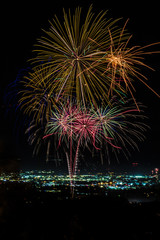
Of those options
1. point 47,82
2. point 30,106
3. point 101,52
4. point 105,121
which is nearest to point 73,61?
point 101,52

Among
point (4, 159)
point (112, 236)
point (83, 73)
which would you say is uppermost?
point (83, 73)

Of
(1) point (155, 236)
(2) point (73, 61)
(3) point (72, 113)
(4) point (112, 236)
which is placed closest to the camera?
(1) point (155, 236)

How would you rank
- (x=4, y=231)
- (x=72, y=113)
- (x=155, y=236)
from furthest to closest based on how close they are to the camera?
(x=72, y=113) → (x=155, y=236) → (x=4, y=231)

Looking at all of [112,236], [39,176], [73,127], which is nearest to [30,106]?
[73,127]

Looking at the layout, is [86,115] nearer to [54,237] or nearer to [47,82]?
[47,82]

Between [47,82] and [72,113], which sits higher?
[47,82]

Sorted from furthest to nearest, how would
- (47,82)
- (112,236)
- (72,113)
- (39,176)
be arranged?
(39,176)
(72,113)
(47,82)
(112,236)

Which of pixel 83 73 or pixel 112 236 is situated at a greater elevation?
pixel 83 73

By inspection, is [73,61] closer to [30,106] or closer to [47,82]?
[47,82]

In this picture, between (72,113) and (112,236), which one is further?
(72,113)
